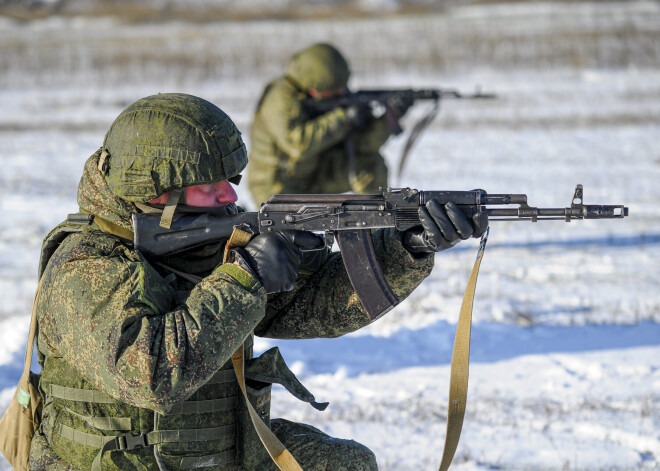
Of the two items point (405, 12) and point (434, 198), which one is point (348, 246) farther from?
point (405, 12)

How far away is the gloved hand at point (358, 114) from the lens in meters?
7.51

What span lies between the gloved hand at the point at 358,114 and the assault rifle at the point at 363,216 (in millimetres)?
4612

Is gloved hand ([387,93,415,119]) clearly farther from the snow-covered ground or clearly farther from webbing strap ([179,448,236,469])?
webbing strap ([179,448,236,469])

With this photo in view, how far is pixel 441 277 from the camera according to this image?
7.67 m

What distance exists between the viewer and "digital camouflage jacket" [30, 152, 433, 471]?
2418 millimetres

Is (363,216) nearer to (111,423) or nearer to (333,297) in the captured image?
(333,297)

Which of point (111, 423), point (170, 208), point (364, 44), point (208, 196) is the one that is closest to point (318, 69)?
point (208, 196)

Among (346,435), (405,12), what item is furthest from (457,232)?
(405,12)

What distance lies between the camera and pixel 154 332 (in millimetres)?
2424

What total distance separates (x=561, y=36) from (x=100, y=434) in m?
23.9

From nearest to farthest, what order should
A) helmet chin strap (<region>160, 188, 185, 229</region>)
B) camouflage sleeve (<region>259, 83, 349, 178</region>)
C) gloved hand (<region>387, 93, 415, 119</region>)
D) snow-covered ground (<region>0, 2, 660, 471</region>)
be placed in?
helmet chin strap (<region>160, 188, 185, 229</region>) < snow-covered ground (<region>0, 2, 660, 471</region>) < camouflage sleeve (<region>259, 83, 349, 178</region>) < gloved hand (<region>387, 93, 415, 119</region>)

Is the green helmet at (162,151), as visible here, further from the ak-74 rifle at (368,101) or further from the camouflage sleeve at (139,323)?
the ak-74 rifle at (368,101)

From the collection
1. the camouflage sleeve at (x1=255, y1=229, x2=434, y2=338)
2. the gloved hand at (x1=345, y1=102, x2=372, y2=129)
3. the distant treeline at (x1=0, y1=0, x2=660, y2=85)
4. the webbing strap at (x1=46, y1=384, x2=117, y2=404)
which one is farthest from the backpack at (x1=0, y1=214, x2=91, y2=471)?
the distant treeline at (x1=0, y1=0, x2=660, y2=85)

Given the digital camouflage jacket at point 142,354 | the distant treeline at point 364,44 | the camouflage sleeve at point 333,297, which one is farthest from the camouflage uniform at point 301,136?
the distant treeline at point 364,44
